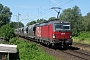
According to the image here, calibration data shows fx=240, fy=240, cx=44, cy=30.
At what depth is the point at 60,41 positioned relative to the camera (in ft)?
78.5

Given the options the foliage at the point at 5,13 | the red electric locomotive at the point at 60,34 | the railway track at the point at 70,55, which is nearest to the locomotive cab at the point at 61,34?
the red electric locomotive at the point at 60,34

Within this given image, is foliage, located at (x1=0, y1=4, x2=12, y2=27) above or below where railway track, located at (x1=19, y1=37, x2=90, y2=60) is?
above

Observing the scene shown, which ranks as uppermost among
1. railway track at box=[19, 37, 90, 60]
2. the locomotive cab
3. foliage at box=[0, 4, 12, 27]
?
foliage at box=[0, 4, 12, 27]

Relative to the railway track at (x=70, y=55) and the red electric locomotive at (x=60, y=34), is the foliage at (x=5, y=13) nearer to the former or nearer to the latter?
the red electric locomotive at (x=60, y=34)

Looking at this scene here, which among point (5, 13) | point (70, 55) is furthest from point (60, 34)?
point (5, 13)

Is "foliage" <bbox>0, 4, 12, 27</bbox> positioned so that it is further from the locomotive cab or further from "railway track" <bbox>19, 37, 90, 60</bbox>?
"railway track" <bbox>19, 37, 90, 60</bbox>

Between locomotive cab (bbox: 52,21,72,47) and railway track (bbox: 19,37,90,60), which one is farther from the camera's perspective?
locomotive cab (bbox: 52,21,72,47)

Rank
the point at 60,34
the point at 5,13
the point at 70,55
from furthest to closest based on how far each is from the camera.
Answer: the point at 5,13 → the point at 60,34 → the point at 70,55

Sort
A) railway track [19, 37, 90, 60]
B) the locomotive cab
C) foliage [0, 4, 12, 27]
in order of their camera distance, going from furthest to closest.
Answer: foliage [0, 4, 12, 27], the locomotive cab, railway track [19, 37, 90, 60]

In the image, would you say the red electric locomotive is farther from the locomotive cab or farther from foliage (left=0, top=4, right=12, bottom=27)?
foliage (left=0, top=4, right=12, bottom=27)

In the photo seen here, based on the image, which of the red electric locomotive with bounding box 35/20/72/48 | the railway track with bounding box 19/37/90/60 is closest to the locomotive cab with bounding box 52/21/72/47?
the red electric locomotive with bounding box 35/20/72/48

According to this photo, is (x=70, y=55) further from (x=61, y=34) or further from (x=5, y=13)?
(x=5, y=13)

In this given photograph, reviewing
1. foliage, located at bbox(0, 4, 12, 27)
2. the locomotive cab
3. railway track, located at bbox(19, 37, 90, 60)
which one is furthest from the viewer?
foliage, located at bbox(0, 4, 12, 27)

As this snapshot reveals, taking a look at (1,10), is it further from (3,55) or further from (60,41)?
(3,55)
